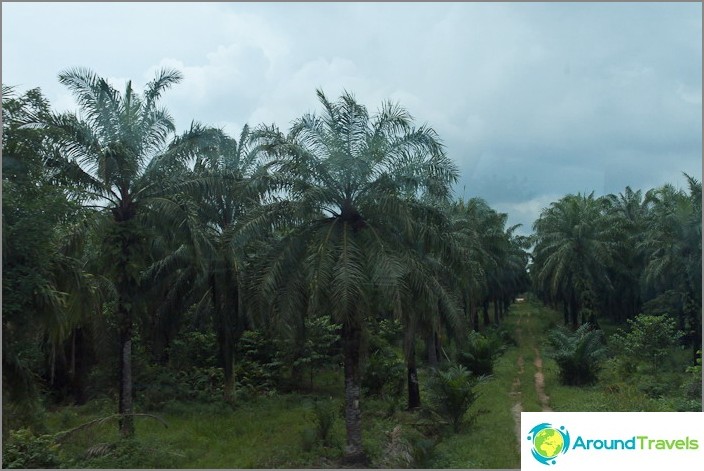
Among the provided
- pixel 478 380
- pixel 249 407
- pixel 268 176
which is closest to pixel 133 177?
pixel 268 176

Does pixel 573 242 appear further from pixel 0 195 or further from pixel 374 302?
pixel 0 195

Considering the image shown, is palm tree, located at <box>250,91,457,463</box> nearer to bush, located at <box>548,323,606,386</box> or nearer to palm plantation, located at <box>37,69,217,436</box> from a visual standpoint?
palm plantation, located at <box>37,69,217,436</box>

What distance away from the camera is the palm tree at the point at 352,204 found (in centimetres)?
1180

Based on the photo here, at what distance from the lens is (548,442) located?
8750 millimetres

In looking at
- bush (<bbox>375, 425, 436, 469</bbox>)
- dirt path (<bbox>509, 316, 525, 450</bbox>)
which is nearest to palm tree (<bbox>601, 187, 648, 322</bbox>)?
dirt path (<bbox>509, 316, 525, 450</bbox>)

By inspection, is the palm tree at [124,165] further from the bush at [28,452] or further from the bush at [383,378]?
the bush at [383,378]

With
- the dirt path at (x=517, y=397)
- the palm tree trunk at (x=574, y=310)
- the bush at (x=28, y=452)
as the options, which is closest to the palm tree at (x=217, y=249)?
the bush at (x=28, y=452)

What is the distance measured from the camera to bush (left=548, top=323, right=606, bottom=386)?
19.0 m

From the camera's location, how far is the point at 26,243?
30.4 feet

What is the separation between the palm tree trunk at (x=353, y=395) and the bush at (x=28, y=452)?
5.11 m

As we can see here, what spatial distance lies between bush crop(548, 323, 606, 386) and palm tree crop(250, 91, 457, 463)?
9076 millimetres

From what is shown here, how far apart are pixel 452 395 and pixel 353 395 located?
10.1 feet

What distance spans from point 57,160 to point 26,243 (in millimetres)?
3294

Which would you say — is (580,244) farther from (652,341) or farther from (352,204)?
(352,204)
